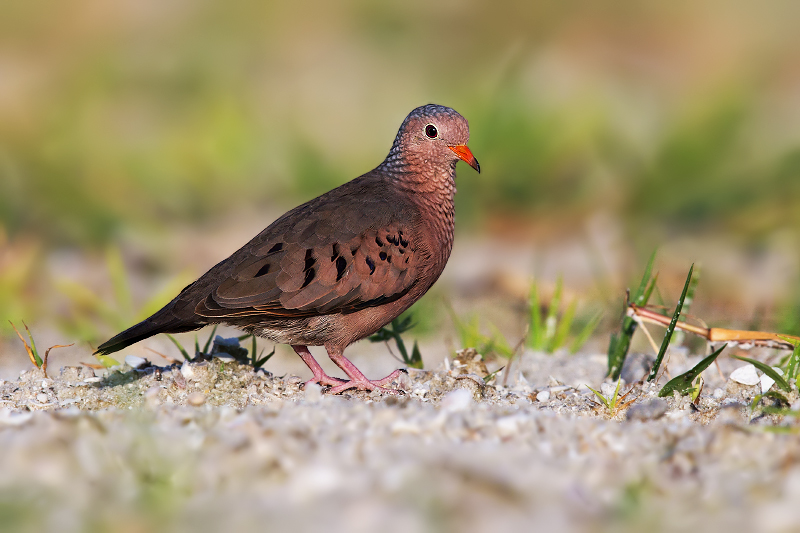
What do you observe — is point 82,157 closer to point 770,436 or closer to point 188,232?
point 188,232

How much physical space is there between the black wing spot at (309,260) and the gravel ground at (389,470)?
41.9 inches

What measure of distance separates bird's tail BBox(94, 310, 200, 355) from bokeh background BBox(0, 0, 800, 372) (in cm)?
177

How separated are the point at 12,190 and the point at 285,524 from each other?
26.3 ft

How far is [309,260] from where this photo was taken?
4.50 metres

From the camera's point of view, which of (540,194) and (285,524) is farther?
(540,194)

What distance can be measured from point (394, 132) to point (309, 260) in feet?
20.5

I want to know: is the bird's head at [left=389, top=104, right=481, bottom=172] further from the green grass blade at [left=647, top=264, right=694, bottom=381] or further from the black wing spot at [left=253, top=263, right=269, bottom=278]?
the green grass blade at [left=647, top=264, right=694, bottom=381]

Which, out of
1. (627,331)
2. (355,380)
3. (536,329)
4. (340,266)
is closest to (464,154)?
(340,266)

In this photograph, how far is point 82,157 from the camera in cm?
980

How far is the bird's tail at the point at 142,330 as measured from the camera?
4.38 meters

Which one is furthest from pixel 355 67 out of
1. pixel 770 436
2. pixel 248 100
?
pixel 770 436

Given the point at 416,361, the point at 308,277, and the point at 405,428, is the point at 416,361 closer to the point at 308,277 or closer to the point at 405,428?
the point at 308,277

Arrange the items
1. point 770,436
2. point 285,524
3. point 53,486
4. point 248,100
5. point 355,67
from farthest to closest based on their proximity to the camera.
→ point 355,67
point 248,100
point 770,436
point 53,486
point 285,524

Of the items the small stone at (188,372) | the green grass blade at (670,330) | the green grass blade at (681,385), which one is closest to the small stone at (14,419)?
the small stone at (188,372)
